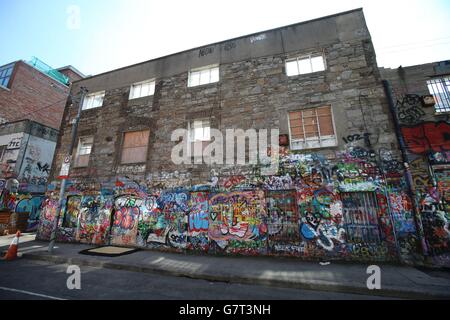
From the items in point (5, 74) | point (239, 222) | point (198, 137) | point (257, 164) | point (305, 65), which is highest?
A: point (5, 74)

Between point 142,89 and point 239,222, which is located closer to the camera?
point 239,222

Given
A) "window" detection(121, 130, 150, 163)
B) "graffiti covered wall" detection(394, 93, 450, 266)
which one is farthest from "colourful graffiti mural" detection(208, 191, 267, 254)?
"window" detection(121, 130, 150, 163)

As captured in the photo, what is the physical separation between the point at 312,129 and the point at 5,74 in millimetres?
26183

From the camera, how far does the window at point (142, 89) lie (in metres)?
10.0

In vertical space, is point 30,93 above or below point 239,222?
above

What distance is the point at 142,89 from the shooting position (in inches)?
403

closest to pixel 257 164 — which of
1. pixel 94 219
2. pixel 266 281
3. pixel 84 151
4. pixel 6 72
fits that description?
pixel 266 281

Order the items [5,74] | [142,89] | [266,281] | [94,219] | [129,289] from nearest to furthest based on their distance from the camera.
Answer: [129,289]
[266,281]
[94,219]
[142,89]
[5,74]

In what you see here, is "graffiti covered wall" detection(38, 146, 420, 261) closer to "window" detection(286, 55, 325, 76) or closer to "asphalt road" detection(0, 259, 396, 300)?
"asphalt road" detection(0, 259, 396, 300)

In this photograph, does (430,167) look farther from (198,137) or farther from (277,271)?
(198,137)

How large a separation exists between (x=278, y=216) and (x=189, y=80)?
735 centimetres

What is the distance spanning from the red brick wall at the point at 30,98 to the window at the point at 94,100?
9.53 m

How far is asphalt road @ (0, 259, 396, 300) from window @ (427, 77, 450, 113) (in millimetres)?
6865
